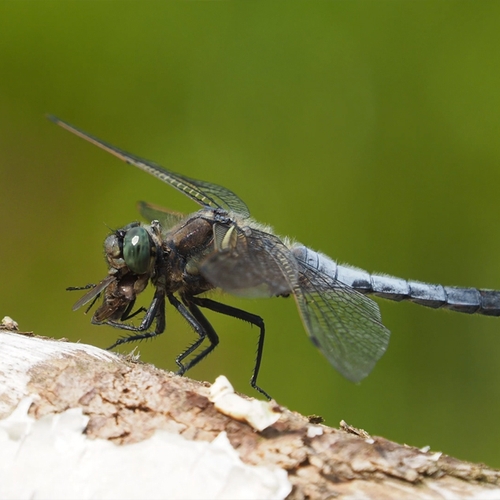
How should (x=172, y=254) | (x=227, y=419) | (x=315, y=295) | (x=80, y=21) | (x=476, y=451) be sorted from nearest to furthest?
(x=227, y=419), (x=315, y=295), (x=172, y=254), (x=476, y=451), (x=80, y=21)

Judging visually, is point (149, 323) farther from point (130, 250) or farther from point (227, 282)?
point (227, 282)

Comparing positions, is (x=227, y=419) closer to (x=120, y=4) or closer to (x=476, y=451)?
(x=476, y=451)

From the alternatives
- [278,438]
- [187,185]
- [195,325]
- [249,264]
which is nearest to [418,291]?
[249,264]

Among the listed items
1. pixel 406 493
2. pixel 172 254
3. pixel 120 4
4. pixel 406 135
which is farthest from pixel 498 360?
pixel 120 4

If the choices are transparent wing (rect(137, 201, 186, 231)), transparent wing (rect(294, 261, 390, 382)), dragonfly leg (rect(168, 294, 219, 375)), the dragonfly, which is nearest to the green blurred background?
transparent wing (rect(137, 201, 186, 231))

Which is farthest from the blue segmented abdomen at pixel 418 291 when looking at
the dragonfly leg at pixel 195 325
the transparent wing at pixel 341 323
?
the dragonfly leg at pixel 195 325

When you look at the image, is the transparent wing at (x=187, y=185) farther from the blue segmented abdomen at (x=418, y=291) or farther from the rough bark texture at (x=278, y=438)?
the rough bark texture at (x=278, y=438)

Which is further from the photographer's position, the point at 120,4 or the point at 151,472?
the point at 120,4
